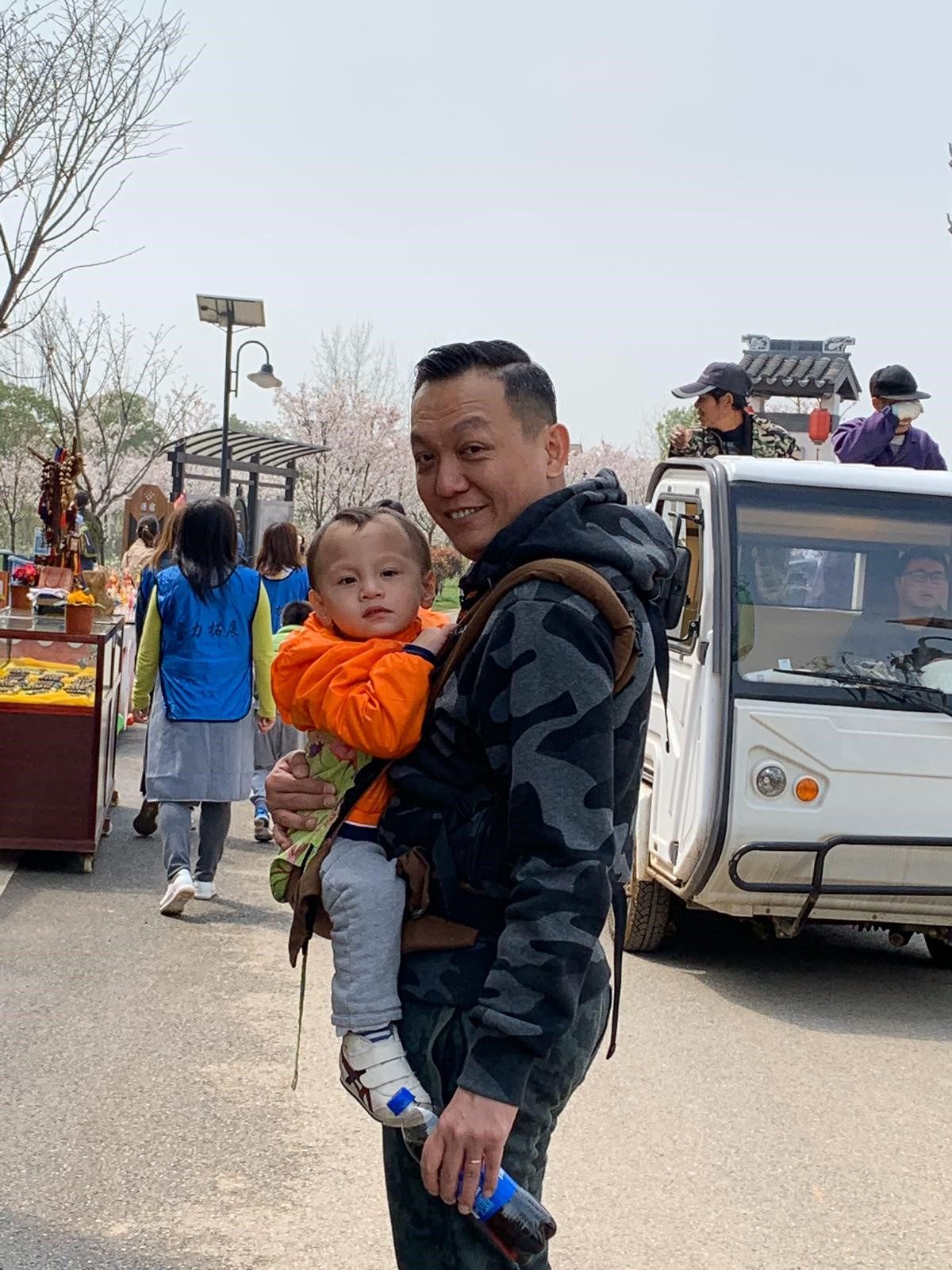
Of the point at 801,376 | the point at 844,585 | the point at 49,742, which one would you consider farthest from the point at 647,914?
the point at 801,376

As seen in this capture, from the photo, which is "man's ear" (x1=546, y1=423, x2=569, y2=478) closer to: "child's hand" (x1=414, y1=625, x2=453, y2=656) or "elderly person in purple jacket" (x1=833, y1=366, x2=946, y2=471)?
"child's hand" (x1=414, y1=625, x2=453, y2=656)

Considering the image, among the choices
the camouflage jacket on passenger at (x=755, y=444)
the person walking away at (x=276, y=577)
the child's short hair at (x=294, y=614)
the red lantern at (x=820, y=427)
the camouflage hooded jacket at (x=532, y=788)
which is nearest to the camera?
the camouflage hooded jacket at (x=532, y=788)

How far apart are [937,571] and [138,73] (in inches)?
341

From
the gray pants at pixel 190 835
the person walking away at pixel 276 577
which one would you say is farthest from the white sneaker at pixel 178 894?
the person walking away at pixel 276 577

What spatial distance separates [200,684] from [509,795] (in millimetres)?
5955

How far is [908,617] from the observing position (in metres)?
7.05

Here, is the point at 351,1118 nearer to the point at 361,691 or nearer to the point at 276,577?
the point at 361,691

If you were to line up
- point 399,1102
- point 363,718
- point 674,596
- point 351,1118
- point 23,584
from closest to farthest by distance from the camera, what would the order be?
1. point 399,1102
2. point 363,718
3. point 674,596
4. point 351,1118
5. point 23,584

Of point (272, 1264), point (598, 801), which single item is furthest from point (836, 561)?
point (598, 801)

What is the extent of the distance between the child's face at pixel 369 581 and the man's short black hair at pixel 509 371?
0.95 feet

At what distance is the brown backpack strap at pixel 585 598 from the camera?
216 centimetres

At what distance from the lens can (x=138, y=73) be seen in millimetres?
12805

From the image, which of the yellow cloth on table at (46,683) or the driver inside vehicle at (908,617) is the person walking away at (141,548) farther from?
the driver inside vehicle at (908,617)

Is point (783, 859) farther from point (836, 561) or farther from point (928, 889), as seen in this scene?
point (836, 561)
